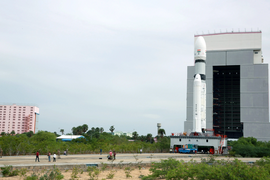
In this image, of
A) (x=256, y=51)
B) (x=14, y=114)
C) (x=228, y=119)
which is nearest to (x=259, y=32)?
(x=256, y=51)

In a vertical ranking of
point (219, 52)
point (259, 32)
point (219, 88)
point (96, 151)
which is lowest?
point (96, 151)

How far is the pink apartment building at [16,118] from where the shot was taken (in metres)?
164

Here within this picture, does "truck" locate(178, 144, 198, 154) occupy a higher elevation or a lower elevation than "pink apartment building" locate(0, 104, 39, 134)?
lower

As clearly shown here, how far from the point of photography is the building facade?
213 ft

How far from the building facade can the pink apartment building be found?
125847 mm

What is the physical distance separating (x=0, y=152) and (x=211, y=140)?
34.1m

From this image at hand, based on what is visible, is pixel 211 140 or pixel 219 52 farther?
pixel 219 52

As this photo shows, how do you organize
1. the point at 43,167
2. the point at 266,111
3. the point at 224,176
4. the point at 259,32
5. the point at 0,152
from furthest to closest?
the point at 259,32, the point at 266,111, the point at 0,152, the point at 43,167, the point at 224,176

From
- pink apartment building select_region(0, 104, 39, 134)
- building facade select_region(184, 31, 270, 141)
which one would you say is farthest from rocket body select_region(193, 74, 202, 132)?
pink apartment building select_region(0, 104, 39, 134)

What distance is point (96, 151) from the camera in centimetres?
4675

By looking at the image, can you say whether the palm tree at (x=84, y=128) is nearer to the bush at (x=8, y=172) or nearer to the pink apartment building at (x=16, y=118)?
the pink apartment building at (x=16, y=118)

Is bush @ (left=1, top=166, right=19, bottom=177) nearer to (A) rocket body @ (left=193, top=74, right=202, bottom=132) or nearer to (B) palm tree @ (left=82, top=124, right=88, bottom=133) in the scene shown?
(A) rocket body @ (left=193, top=74, right=202, bottom=132)

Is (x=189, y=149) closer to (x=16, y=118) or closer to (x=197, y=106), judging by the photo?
(x=197, y=106)

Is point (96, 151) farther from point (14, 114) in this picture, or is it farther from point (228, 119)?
point (14, 114)
